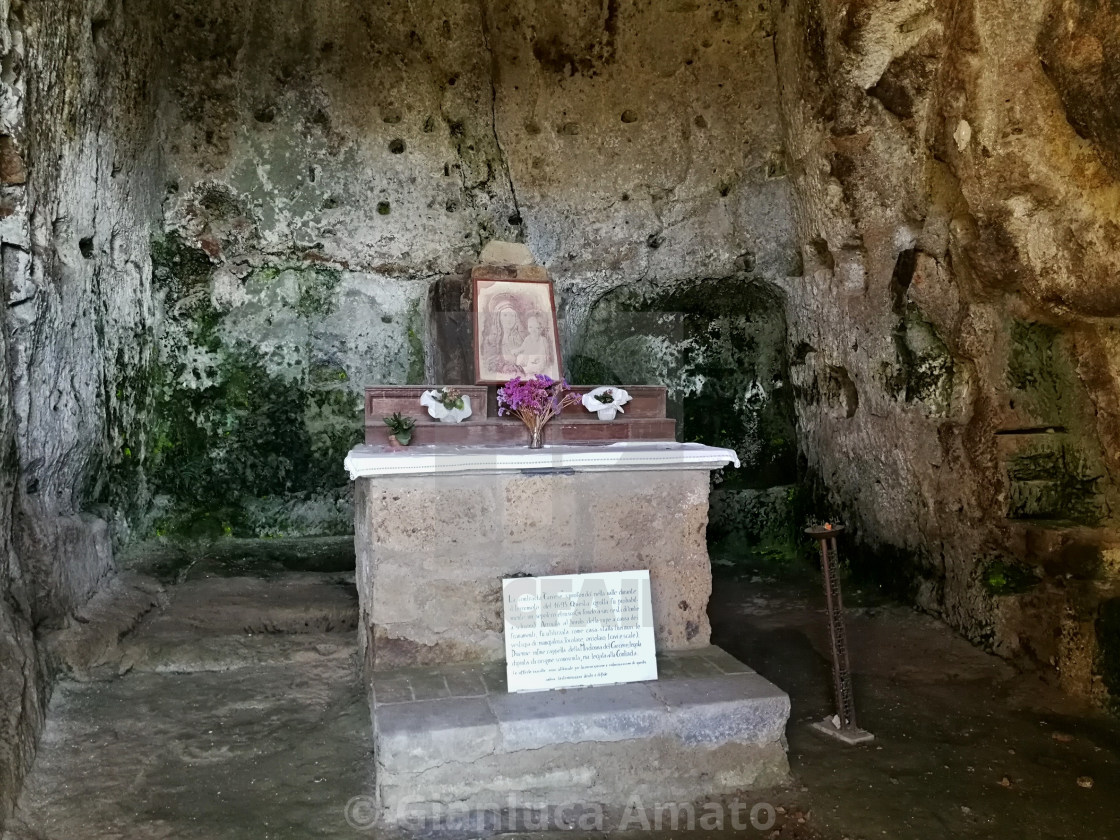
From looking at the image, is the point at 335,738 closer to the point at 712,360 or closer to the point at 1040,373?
the point at 1040,373

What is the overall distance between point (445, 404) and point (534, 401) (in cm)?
51

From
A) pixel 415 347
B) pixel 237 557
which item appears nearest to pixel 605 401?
pixel 415 347

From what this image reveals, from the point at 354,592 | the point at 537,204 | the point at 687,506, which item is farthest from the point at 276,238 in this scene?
the point at 687,506

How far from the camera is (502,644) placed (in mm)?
3865

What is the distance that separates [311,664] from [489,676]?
1.44m

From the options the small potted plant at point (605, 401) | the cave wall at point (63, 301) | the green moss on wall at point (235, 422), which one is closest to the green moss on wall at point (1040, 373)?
the small potted plant at point (605, 401)

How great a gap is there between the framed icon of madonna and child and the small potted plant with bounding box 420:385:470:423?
14.2 inches

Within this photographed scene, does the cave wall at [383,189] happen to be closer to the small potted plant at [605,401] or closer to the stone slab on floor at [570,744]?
the small potted plant at [605,401]

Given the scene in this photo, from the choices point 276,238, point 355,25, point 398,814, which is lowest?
point 398,814

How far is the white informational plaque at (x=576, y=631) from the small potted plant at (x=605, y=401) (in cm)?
113

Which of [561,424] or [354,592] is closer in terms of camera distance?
[561,424]

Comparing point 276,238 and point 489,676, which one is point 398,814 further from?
point 276,238

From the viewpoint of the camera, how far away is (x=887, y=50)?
5.01 meters

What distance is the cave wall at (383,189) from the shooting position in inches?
264
